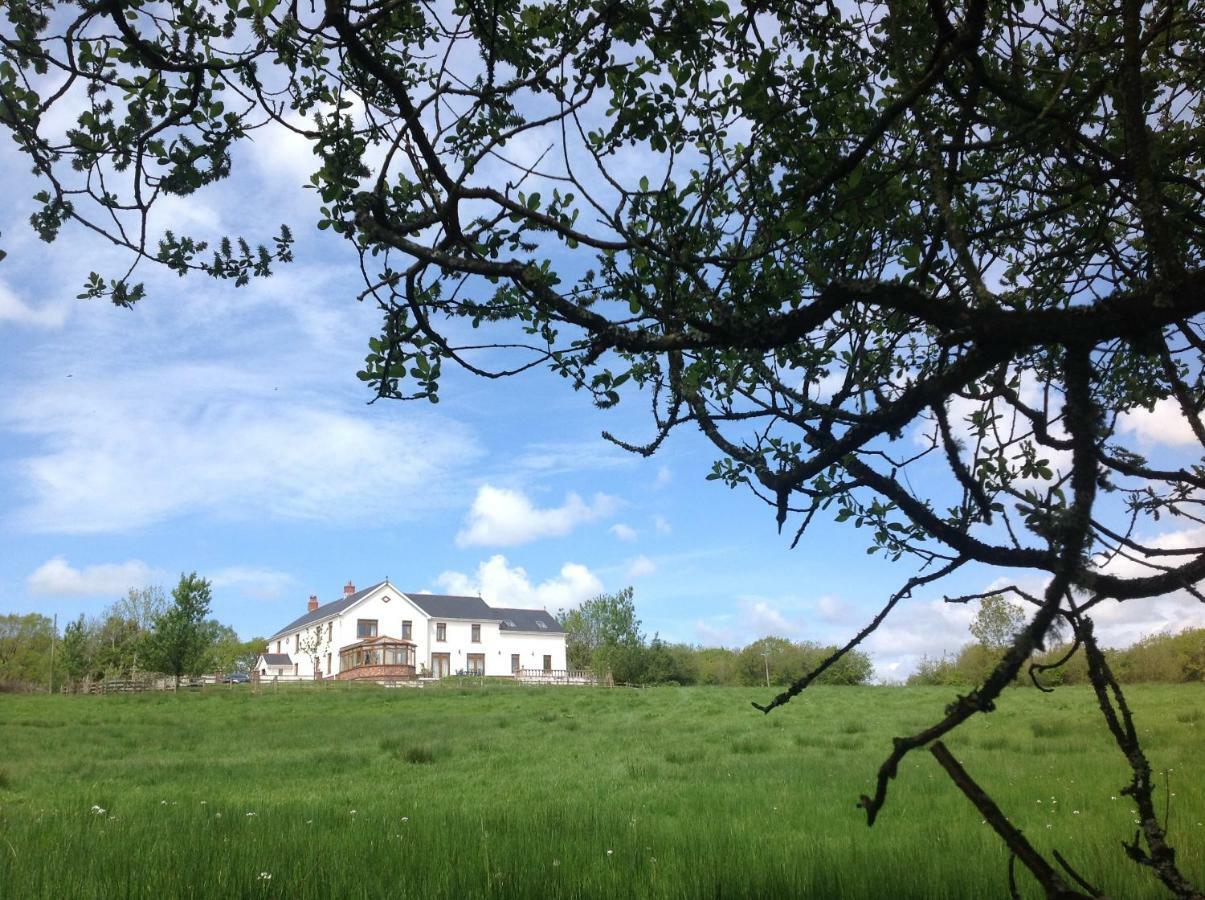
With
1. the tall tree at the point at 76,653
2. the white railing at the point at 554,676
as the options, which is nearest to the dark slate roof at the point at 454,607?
the white railing at the point at 554,676

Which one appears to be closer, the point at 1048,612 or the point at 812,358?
the point at 1048,612

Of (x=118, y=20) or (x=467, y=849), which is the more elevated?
(x=118, y=20)

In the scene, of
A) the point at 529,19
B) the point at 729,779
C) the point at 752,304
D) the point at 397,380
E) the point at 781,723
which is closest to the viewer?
the point at 752,304

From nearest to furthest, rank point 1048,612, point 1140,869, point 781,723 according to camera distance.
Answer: point 1048,612 < point 1140,869 < point 781,723

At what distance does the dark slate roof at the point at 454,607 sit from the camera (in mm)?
88438

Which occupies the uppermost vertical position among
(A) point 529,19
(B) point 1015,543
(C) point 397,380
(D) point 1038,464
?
(A) point 529,19

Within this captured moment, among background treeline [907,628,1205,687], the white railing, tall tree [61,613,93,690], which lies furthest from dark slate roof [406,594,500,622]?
background treeline [907,628,1205,687]

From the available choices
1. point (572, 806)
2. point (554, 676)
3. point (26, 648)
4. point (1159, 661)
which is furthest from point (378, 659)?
point (572, 806)

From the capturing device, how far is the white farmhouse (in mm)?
81000

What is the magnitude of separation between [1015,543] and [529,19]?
3921mm

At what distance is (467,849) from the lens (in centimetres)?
723

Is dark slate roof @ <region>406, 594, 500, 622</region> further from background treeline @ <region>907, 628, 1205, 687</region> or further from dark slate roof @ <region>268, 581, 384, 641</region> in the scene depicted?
background treeline @ <region>907, 628, 1205, 687</region>

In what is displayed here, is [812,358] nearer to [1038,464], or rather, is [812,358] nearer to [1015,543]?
[1038,464]

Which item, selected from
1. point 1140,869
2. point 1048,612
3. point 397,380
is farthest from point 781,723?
point 1048,612
